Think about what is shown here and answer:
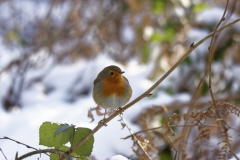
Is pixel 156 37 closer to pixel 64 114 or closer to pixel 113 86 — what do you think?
pixel 64 114

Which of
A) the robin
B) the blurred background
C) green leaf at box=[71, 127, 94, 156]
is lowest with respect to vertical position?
green leaf at box=[71, 127, 94, 156]

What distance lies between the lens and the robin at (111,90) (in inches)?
64.5

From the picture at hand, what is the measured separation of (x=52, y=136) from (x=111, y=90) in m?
0.65

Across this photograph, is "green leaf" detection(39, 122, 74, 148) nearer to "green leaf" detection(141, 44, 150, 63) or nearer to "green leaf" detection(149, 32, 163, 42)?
"green leaf" detection(149, 32, 163, 42)

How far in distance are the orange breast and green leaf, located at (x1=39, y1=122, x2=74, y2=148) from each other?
0.60 m

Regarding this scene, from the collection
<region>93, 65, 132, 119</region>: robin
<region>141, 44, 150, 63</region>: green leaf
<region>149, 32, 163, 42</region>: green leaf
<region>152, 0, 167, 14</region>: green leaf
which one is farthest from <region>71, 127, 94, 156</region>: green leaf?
<region>141, 44, 150, 63</region>: green leaf

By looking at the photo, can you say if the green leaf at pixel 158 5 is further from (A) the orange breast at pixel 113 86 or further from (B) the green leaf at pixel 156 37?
(A) the orange breast at pixel 113 86

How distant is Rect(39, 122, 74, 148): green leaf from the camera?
1.06 metres

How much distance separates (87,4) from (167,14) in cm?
143

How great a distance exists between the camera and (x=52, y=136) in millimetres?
1065

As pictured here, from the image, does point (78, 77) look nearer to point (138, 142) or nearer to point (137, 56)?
point (137, 56)

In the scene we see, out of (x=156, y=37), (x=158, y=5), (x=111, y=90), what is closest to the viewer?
(x=111, y=90)

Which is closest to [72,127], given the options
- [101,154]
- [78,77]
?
[101,154]

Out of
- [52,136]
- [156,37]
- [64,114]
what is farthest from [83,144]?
[156,37]
